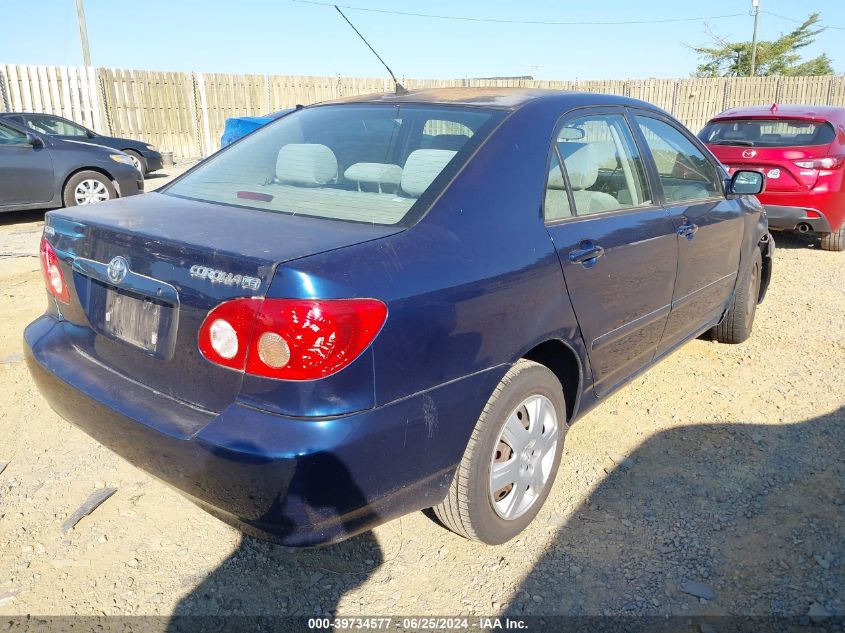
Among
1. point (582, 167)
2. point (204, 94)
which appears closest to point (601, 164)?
point (582, 167)

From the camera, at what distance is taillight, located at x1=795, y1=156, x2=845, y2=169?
22.8ft

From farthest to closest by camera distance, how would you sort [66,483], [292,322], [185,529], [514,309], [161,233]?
[66,483], [185,529], [514,309], [161,233], [292,322]

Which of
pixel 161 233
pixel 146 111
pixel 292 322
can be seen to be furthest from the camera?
pixel 146 111

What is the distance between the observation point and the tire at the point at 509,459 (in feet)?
7.54

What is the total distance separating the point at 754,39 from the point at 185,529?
38.7 m

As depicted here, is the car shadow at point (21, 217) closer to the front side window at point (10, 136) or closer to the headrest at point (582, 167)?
the front side window at point (10, 136)

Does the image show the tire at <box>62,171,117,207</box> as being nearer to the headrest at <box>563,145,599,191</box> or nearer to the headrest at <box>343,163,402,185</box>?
the headrest at <box>343,163,402,185</box>

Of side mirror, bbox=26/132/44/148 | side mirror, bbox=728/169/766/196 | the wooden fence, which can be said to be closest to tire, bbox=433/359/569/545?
side mirror, bbox=728/169/766/196

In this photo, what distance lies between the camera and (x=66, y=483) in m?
2.91

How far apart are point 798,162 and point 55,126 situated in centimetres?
1181

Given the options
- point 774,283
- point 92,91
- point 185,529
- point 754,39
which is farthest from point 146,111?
point 754,39

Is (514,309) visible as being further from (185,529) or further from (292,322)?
(185,529)

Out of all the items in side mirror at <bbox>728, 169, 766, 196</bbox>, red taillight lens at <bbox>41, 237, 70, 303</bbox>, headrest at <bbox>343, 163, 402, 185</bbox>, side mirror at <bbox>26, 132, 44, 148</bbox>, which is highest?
headrest at <bbox>343, 163, 402, 185</bbox>

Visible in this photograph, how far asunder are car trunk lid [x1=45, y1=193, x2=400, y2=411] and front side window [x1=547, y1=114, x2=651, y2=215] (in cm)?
106
